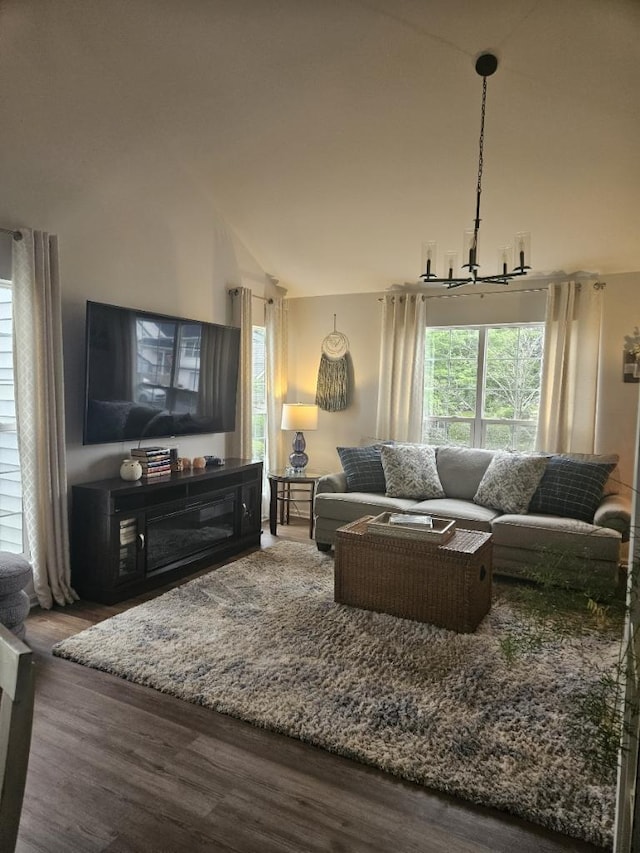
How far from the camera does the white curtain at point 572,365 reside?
4613mm

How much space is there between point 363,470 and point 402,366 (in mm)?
1159

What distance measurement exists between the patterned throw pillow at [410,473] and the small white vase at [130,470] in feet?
6.50

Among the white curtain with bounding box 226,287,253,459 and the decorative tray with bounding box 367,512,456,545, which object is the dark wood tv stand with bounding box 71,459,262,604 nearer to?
the white curtain with bounding box 226,287,253,459

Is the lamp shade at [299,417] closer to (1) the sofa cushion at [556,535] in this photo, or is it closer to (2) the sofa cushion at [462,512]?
(2) the sofa cushion at [462,512]

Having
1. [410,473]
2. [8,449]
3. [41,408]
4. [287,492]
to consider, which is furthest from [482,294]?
[8,449]

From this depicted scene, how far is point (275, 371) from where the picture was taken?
5.74 metres

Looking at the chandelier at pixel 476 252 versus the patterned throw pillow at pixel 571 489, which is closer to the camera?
the chandelier at pixel 476 252

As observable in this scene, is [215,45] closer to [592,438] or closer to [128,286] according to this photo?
[128,286]

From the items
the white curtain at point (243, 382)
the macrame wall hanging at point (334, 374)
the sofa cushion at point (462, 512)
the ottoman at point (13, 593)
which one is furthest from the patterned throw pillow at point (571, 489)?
the ottoman at point (13, 593)

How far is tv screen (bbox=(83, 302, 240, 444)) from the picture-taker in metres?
3.62

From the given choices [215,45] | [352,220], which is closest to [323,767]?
[215,45]

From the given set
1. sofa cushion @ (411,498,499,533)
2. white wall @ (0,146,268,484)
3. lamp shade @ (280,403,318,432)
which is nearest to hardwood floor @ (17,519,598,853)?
white wall @ (0,146,268,484)

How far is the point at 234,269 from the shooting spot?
16.9 ft

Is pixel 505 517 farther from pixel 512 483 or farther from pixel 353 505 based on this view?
pixel 353 505
